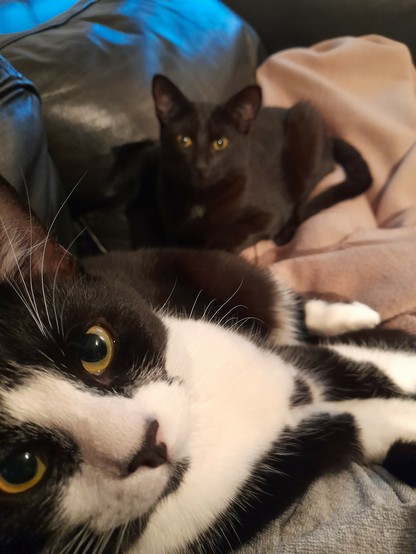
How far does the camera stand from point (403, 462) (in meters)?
0.80

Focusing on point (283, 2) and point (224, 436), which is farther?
point (283, 2)

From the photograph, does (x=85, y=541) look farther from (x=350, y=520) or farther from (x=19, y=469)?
(x=350, y=520)

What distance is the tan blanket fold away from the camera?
120 centimetres

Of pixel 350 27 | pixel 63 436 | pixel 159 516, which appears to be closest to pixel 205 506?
pixel 159 516

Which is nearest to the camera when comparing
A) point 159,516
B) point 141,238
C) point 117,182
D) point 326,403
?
point 159,516

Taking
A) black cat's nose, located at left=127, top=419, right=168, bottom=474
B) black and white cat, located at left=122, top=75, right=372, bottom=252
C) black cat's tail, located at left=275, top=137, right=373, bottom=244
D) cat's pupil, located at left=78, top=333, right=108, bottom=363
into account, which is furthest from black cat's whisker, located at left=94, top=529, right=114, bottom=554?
black cat's tail, located at left=275, top=137, right=373, bottom=244

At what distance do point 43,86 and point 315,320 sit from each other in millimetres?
909

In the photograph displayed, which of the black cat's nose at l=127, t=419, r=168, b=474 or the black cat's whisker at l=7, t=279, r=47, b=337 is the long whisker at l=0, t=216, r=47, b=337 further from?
the black cat's nose at l=127, t=419, r=168, b=474

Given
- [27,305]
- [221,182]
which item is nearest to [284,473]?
[27,305]

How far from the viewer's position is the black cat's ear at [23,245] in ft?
Answer: 2.17

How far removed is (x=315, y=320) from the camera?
1181 mm

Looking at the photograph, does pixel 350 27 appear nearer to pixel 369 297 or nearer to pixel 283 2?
pixel 283 2

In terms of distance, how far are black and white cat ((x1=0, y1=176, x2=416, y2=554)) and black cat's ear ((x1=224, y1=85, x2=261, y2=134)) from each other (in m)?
0.70

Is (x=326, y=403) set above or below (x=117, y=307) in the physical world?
below
